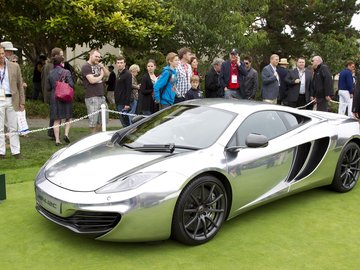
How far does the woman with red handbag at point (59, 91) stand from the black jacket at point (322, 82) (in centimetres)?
536

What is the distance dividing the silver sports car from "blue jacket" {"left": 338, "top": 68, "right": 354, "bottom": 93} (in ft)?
20.7

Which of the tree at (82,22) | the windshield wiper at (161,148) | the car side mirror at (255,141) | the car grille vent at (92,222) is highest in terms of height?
the tree at (82,22)

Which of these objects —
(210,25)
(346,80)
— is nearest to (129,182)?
(346,80)

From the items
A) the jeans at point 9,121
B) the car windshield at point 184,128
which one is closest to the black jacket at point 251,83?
the car windshield at point 184,128

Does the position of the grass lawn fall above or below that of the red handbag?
below

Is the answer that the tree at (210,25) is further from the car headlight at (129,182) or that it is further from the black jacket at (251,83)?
the car headlight at (129,182)

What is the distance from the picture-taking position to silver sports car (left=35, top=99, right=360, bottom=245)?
3.66m

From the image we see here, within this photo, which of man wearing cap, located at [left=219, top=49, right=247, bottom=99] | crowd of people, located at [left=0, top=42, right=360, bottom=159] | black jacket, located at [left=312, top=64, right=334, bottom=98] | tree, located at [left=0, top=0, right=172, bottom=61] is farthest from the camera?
tree, located at [left=0, top=0, right=172, bottom=61]

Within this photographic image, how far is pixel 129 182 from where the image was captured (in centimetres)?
374

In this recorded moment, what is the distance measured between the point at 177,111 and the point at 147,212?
168cm

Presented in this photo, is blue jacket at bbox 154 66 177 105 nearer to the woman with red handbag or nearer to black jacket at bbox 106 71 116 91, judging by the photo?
the woman with red handbag

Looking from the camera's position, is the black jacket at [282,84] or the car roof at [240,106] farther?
the black jacket at [282,84]

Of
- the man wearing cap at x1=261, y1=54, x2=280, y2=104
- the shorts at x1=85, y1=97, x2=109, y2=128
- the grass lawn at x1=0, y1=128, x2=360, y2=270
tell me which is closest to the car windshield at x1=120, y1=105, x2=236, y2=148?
the grass lawn at x1=0, y1=128, x2=360, y2=270

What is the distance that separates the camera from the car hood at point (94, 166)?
3844 mm
